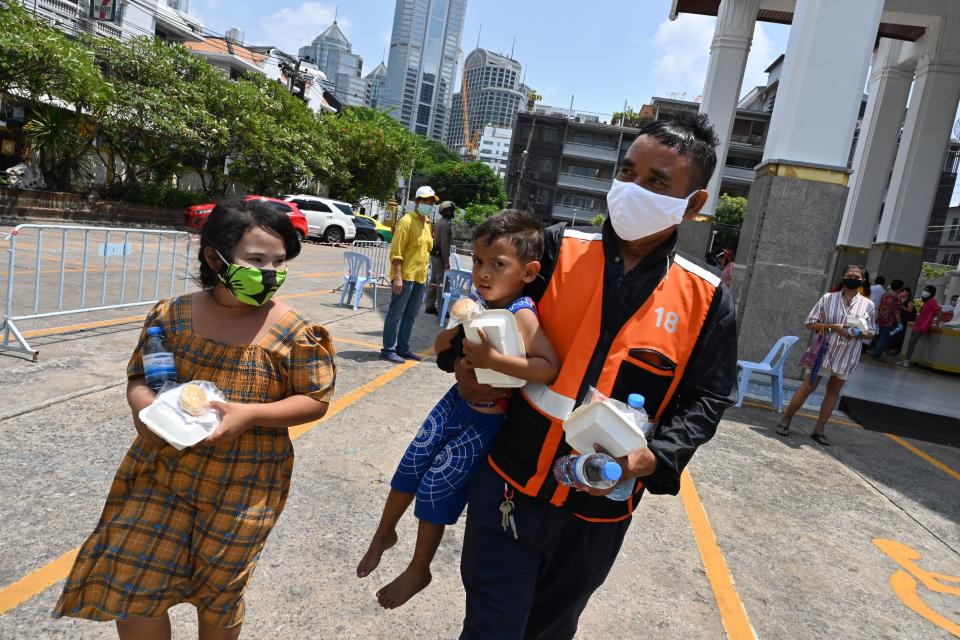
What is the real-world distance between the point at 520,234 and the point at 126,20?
143 ft

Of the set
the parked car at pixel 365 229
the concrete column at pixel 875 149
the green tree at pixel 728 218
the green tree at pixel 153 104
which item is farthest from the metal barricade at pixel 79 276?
the green tree at pixel 728 218

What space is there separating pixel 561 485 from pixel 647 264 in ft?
2.10

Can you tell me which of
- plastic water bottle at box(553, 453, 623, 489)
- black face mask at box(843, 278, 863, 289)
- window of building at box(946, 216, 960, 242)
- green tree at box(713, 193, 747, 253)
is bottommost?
plastic water bottle at box(553, 453, 623, 489)

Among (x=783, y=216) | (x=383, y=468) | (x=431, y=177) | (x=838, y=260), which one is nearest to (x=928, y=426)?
(x=783, y=216)

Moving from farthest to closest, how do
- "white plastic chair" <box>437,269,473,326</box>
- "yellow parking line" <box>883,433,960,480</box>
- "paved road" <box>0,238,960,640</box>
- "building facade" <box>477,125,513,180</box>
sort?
"building facade" <box>477,125,513,180</box> < "white plastic chair" <box>437,269,473,326</box> < "yellow parking line" <box>883,433,960,480</box> < "paved road" <box>0,238,960,640</box>

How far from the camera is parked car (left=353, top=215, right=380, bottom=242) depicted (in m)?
30.0

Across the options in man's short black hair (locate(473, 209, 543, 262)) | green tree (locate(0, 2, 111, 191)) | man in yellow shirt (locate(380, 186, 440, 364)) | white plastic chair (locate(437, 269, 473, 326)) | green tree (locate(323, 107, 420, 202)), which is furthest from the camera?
green tree (locate(323, 107, 420, 202))

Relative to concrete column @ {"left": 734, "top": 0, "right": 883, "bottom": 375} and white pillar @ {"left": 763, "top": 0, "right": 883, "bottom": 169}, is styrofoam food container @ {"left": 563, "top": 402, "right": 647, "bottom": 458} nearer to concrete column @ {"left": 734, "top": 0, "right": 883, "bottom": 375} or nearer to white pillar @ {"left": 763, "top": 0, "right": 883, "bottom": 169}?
concrete column @ {"left": 734, "top": 0, "right": 883, "bottom": 375}

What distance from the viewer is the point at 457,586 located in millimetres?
3088

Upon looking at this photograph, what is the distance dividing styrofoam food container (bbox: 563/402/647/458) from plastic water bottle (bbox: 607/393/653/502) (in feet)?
0.18

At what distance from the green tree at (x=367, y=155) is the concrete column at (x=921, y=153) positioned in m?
25.5

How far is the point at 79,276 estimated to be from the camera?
10.1m

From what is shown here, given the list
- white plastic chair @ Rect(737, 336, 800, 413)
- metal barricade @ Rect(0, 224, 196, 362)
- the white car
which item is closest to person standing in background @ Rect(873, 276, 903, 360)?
white plastic chair @ Rect(737, 336, 800, 413)

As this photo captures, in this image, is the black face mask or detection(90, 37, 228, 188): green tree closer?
the black face mask
